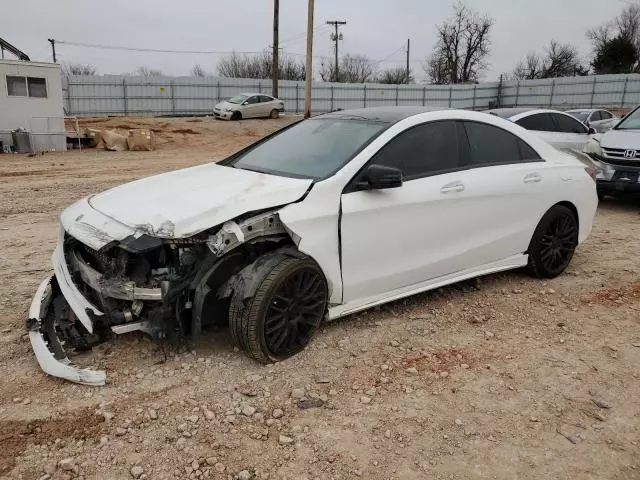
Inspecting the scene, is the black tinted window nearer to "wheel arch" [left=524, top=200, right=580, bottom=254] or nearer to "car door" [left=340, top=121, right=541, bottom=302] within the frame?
"wheel arch" [left=524, top=200, right=580, bottom=254]

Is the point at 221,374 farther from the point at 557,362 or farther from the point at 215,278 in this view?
the point at 557,362

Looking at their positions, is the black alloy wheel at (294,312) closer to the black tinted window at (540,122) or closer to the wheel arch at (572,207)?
the wheel arch at (572,207)

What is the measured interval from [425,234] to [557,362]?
123 centimetres

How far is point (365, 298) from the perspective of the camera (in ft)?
12.8

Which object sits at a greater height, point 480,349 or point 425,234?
point 425,234

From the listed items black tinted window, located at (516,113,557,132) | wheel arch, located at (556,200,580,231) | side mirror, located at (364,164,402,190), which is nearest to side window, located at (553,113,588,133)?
black tinted window, located at (516,113,557,132)

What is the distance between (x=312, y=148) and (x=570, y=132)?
854cm

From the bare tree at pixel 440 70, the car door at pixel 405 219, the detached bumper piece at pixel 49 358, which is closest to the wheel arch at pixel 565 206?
the car door at pixel 405 219

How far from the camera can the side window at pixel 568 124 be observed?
10953mm

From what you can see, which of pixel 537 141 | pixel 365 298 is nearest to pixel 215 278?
pixel 365 298

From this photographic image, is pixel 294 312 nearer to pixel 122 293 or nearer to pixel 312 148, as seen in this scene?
pixel 122 293

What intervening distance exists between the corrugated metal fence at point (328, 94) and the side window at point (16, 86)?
12869 mm

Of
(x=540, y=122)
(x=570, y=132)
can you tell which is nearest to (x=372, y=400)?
(x=540, y=122)


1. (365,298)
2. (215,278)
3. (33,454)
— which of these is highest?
(215,278)
